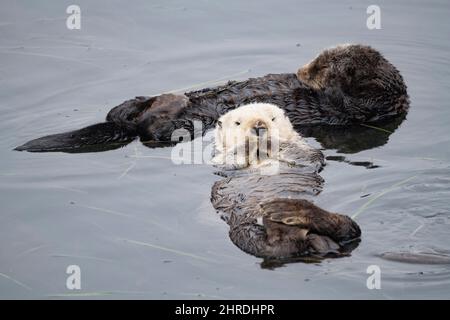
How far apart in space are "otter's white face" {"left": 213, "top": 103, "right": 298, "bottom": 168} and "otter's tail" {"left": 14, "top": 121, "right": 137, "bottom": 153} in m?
0.80

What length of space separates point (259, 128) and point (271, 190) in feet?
2.39

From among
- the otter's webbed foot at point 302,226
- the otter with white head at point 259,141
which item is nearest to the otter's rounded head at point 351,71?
the otter with white head at point 259,141

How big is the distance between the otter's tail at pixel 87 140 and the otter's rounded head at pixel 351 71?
4.99 feet

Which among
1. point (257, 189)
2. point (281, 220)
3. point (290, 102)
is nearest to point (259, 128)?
point (257, 189)

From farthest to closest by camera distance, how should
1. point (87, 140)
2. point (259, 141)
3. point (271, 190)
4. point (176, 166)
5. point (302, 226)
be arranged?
point (87, 140)
point (176, 166)
point (259, 141)
point (271, 190)
point (302, 226)

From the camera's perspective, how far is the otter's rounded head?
6867 millimetres

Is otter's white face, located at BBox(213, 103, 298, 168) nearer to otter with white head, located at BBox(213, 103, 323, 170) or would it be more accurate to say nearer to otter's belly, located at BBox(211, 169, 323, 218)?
otter with white head, located at BBox(213, 103, 323, 170)

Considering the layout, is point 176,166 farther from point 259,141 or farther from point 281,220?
point 281,220

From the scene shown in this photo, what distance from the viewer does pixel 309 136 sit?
6750 millimetres

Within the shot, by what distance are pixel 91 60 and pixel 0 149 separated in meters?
2.00

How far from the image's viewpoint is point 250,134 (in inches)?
228

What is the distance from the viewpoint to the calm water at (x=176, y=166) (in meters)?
4.74
